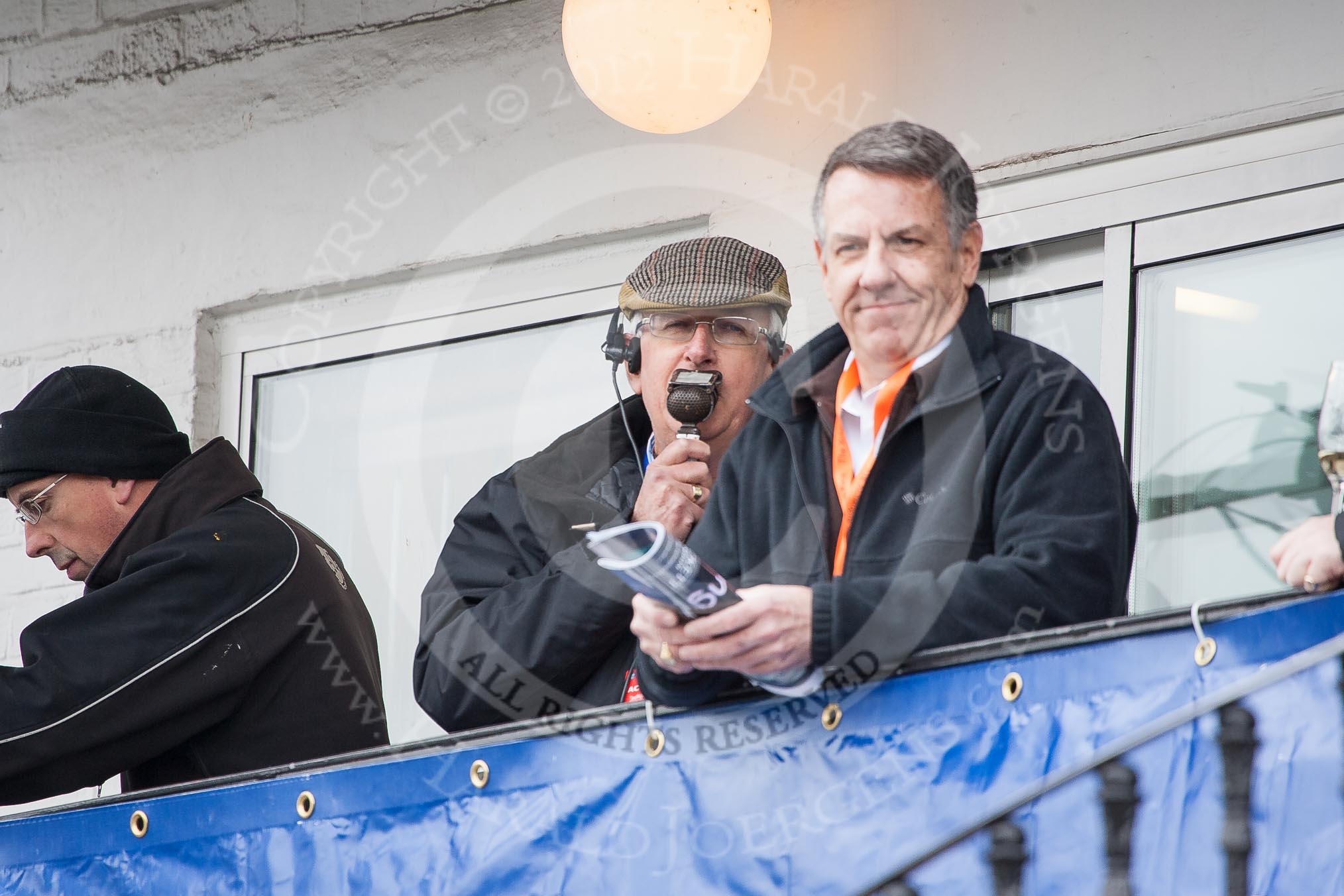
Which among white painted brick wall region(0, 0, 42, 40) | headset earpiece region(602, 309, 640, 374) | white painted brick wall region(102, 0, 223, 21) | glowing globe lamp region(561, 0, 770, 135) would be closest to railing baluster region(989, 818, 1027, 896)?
headset earpiece region(602, 309, 640, 374)

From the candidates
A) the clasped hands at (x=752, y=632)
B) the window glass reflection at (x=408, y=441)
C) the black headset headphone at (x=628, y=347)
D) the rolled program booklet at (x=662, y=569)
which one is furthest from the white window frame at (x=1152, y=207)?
the rolled program booklet at (x=662, y=569)

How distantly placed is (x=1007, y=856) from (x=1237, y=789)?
0.27 metres

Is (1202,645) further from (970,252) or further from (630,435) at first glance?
(630,435)

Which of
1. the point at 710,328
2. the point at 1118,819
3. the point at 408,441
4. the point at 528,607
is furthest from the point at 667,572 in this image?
the point at 408,441

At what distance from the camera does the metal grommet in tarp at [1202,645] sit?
1.93m

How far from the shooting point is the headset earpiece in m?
3.19

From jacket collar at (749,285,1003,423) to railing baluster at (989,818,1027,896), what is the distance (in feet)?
1.79

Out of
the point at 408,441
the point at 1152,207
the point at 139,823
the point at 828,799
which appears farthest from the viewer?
the point at 408,441

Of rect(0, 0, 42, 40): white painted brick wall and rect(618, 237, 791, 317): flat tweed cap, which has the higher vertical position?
rect(0, 0, 42, 40): white painted brick wall

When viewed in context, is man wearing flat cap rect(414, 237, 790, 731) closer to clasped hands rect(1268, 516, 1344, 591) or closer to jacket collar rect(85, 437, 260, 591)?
jacket collar rect(85, 437, 260, 591)

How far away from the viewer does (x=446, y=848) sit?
2488mm

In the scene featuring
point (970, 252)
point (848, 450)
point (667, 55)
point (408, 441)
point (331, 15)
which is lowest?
point (848, 450)

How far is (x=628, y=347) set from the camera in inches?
126

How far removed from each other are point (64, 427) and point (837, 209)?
5.65 ft
